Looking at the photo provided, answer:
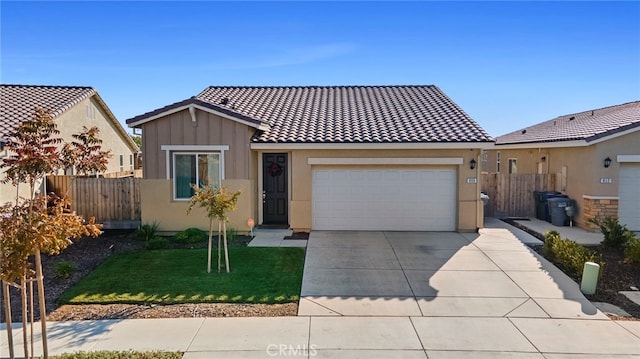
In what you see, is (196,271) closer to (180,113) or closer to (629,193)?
(180,113)

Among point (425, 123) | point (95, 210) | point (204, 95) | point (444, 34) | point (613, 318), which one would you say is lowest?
point (613, 318)

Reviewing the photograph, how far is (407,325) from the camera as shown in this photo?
618 centimetres

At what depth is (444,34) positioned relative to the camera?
12.1 m

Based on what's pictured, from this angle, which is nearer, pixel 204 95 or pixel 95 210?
pixel 95 210

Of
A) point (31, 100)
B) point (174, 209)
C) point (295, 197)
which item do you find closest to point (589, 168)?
point (295, 197)

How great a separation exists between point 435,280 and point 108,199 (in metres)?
10.2

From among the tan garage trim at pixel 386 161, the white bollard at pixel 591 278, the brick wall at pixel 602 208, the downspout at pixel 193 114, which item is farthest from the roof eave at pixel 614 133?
the downspout at pixel 193 114

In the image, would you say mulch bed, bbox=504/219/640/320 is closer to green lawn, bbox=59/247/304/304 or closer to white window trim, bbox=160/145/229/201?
green lawn, bbox=59/247/304/304

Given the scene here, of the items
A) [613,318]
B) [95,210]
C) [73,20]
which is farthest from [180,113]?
[613,318]

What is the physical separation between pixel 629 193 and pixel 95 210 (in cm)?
1720

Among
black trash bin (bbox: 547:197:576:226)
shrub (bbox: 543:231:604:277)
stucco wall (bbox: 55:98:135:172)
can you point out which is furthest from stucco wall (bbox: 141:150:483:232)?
stucco wall (bbox: 55:98:135:172)

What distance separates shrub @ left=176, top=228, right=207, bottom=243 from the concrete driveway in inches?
124

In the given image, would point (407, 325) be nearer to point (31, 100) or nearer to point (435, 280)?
point (435, 280)

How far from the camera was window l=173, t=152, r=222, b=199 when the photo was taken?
39.7ft
